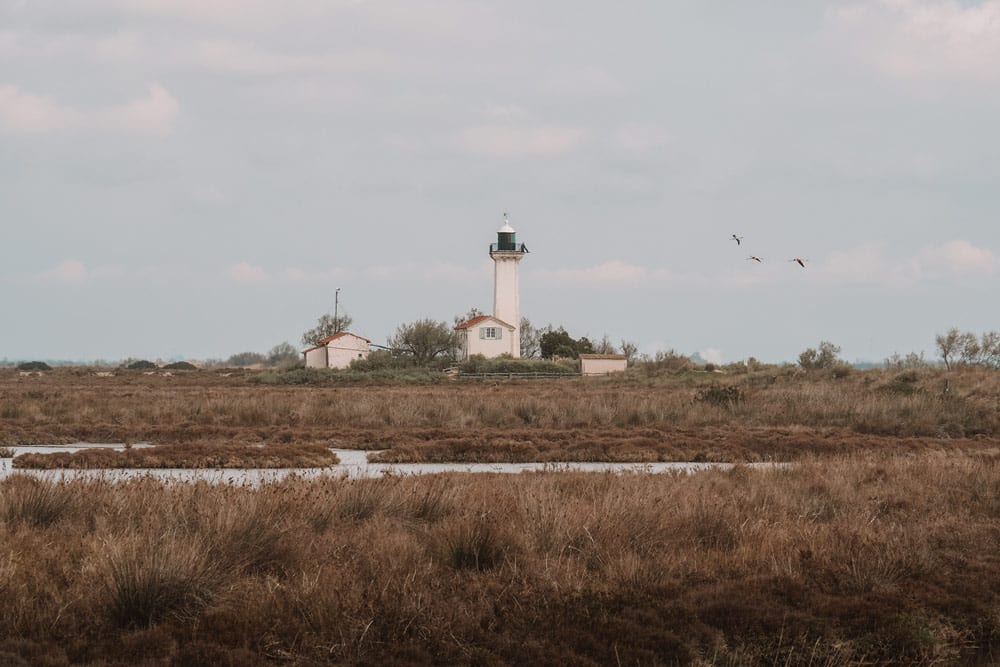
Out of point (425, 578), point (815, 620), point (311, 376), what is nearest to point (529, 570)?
point (425, 578)

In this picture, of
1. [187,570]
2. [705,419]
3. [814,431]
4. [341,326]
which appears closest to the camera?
[187,570]

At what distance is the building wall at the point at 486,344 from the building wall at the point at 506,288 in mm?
2634

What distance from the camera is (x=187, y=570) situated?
7809 millimetres

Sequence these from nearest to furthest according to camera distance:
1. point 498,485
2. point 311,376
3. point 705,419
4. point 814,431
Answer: point 498,485, point 814,431, point 705,419, point 311,376

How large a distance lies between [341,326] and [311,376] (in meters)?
28.1

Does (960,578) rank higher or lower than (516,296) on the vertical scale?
lower

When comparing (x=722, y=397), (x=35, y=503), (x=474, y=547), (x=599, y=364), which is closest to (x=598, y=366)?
(x=599, y=364)

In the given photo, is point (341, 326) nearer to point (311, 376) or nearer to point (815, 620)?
point (311, 376)

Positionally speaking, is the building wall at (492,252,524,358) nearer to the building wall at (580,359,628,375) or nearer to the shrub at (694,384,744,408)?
the building wall at (580,359,628,375)

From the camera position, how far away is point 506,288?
73938 mm

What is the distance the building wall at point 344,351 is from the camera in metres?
70.2

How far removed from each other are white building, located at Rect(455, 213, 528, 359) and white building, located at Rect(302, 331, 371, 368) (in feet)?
23.8

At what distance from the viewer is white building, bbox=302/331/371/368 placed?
2768 inches

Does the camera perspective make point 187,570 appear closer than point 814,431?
Yes
